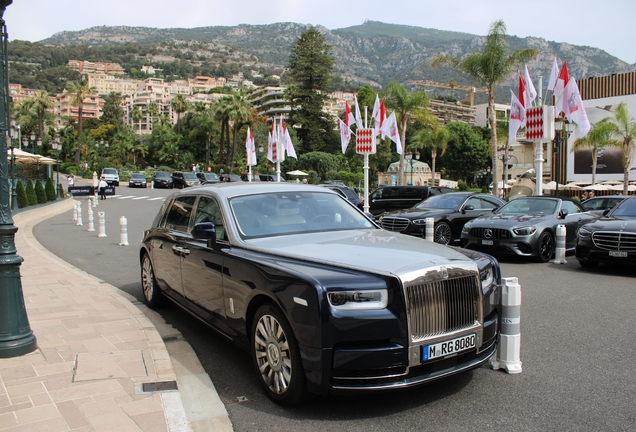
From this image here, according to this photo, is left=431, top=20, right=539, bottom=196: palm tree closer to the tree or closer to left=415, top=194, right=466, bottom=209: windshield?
left=415, top=194, right=466, bottom=209: windshield

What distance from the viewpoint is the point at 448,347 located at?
3885mm

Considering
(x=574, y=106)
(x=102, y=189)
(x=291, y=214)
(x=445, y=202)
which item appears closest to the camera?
(x=291, y=214)

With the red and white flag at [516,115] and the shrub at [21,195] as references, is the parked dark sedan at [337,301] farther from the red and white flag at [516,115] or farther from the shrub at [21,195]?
the shrub at [21,195]

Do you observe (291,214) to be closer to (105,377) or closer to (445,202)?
(105,377)

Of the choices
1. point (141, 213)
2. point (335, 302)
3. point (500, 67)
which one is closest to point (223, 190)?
point (335, 302)

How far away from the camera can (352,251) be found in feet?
14.3

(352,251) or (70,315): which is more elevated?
(352,251)

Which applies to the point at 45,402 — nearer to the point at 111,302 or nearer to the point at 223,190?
the point at 223,190

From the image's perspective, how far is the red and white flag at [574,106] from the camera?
18578 millimetres

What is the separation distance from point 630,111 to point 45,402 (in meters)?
69.8

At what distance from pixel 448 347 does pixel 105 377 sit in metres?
2.80

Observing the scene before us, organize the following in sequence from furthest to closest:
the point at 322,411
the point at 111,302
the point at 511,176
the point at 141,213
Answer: the point at 511,176
the point at 141,213
the point at 111,302
the point at 322,411

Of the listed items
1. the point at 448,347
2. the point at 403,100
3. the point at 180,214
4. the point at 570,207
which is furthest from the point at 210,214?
the point at 403,100

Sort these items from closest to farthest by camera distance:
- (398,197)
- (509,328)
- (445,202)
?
(509,328)
(445,202)
(398,197)
